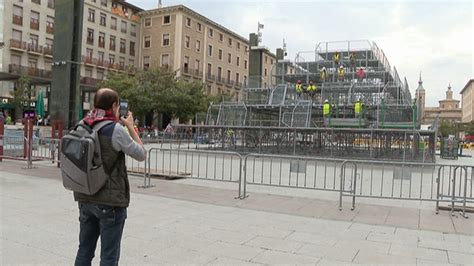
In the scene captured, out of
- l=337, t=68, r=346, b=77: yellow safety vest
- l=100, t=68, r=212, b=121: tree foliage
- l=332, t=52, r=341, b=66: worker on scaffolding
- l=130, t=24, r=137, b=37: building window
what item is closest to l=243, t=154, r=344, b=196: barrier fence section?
l=337, t=68, r=346, b=77: yellow safety vest

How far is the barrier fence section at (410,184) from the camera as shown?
7.51m

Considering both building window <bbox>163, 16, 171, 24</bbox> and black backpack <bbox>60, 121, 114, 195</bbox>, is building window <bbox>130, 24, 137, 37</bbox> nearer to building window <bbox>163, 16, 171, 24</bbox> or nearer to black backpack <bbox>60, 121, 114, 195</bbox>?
building window <bbox>163, 16, 171, 24</bbox>

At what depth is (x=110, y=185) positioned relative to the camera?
2971 millimetres

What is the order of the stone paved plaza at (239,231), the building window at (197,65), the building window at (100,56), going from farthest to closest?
the building window at (197,65) → the building window at (100,56) → the stone paved plaza at (239,231)

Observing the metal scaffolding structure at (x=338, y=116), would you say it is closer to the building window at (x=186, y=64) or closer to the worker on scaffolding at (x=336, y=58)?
the worker on scaffolding at (x=336, y=58)

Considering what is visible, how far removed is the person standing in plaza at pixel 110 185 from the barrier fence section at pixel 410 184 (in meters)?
5.32

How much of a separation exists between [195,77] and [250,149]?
3416cm

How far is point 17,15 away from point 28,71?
590 cm

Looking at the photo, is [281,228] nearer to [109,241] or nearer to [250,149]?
[109,241]

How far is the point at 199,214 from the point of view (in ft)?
22.5

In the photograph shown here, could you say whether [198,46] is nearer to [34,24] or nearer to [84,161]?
[34,24]

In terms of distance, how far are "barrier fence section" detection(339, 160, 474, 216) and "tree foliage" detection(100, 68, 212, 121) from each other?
1130 inches

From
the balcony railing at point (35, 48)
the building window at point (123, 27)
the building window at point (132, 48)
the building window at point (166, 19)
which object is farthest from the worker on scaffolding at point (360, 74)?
the building window at point (132, 48)

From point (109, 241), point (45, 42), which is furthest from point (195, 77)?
point (109, 241)
